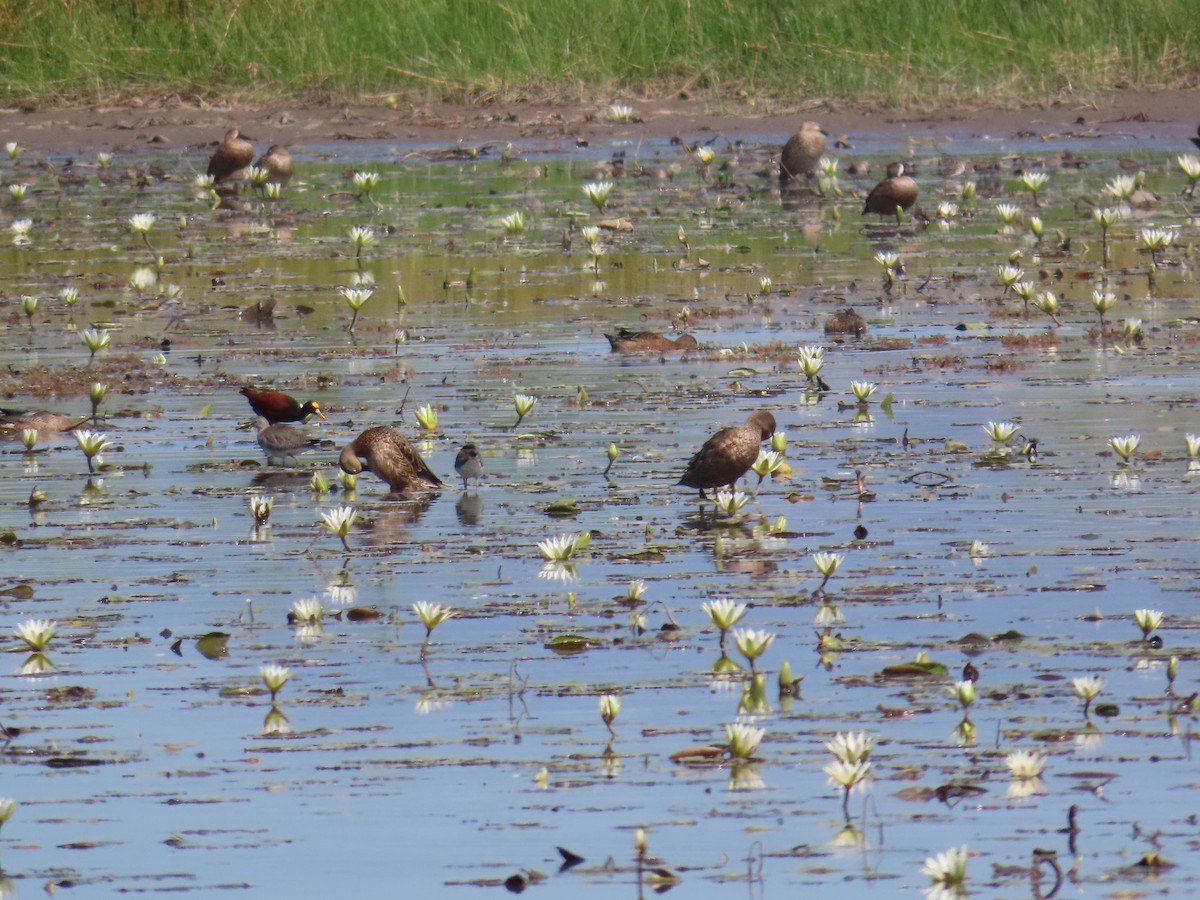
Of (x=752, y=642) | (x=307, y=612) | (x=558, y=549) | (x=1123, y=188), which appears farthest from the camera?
(x=1123, y=188)

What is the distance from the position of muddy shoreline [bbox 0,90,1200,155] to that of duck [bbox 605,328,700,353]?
1258 cm

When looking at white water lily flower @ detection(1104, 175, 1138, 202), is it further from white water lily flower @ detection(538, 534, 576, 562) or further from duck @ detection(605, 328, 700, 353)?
white water lily flower @ detection(538, 534, 576, 562)

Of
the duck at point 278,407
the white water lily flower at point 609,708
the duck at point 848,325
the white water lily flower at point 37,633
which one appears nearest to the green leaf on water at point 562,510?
the duck at point 278,407

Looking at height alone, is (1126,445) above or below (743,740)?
above

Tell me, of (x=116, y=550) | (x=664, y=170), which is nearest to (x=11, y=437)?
(x=116, y=550)

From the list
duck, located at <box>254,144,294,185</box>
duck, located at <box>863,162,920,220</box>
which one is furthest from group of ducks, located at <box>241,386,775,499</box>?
duck, located at <box>254,144,294,185</box>

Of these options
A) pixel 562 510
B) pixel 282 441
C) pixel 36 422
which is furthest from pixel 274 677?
pixel 36 422

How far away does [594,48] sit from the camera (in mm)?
26703

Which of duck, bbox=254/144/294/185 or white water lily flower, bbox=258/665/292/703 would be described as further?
duck, bbox=254/144/294/185

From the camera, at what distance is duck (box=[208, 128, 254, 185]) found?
71.3 feet

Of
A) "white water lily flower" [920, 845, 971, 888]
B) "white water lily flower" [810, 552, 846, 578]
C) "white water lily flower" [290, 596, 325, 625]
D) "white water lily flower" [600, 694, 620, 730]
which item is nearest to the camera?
"white water lily flower" [920, 845, 971, 888]

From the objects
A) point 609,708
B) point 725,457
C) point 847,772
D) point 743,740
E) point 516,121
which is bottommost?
point 847,772

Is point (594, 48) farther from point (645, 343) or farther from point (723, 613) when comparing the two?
point (723, 613)

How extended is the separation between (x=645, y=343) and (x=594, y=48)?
15.0 m
